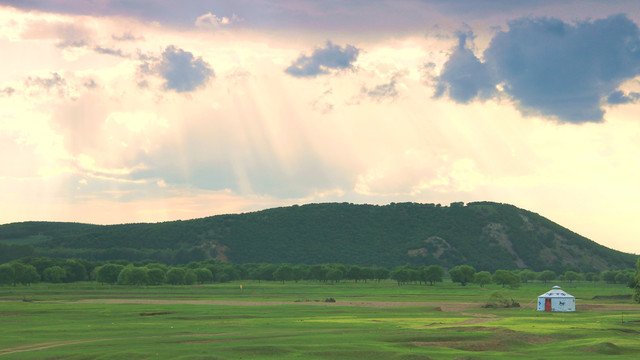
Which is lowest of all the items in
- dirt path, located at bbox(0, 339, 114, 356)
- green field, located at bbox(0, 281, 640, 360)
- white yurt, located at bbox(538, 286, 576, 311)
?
dirt path, located at bbox(0, 339, 114, 356)

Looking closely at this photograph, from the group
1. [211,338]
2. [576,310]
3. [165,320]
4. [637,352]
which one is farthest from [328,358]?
[576,310]

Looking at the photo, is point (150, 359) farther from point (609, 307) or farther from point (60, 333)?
point (609, 307)

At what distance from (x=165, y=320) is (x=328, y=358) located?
147 feet

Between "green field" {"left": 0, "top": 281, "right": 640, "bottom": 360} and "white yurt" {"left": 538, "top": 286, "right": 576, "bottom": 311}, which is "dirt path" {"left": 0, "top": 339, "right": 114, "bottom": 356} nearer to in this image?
"green field" {"left": 0, "top": 281, "right": 640, "bottom": 360}

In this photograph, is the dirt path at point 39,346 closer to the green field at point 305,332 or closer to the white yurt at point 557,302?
the green field at point 305,332

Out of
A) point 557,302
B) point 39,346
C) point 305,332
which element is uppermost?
point 557,302

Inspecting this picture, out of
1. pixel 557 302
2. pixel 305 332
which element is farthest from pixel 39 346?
pixel 557 302

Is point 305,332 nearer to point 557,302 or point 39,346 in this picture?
point 39,346

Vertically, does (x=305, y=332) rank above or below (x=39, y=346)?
above

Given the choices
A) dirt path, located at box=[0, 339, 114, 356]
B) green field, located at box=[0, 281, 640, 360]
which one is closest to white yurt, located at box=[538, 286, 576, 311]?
green field, located at box=[0, 281, 640, 360]

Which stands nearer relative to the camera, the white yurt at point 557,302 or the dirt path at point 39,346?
the dirt path at point 39,346

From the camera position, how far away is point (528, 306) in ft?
465

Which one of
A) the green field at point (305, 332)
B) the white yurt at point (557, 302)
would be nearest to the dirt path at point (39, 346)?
the green field at point (305, 332)

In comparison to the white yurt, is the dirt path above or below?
below
